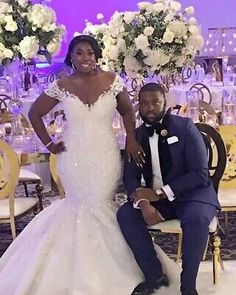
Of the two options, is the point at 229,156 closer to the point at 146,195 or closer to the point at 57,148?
the point at 146,195

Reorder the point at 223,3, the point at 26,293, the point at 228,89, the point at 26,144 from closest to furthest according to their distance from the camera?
the point at 26,293 → the point at 26,144 → the point at 228,89 → the point at 223,3

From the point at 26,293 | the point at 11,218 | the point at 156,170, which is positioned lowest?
the point at 26,293

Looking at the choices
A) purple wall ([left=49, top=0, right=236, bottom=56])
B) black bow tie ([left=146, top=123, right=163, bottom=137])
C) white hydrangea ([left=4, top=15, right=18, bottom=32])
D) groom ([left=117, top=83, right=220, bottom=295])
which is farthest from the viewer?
purple wall ([left=49, top=0, right=236, bottom=56])

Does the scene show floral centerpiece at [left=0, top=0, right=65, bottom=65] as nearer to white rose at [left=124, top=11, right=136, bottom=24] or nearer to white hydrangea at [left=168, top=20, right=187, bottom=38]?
white rose at [left=124, top=11, right=136, bottom=24]

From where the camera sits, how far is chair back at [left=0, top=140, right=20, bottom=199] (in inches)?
154

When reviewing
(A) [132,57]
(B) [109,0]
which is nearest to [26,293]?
(A) [132,57]

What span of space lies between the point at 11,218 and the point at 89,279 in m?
0.72

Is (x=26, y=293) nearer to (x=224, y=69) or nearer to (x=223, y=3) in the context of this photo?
(x=224, y=69)

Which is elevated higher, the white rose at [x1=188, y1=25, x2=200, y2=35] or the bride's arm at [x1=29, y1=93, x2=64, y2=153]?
the white rose at [x1=188, y1=25, x2=200, y2=35]

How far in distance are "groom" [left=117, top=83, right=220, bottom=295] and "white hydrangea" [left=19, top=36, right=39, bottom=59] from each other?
51.5 inches

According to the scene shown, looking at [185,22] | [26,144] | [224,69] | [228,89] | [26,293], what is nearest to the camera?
[26,293]

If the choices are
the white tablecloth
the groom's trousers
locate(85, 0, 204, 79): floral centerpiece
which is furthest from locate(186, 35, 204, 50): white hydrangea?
the white tablecloth

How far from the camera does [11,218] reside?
4.04 metres

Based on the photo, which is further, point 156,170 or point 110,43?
point 110,43
